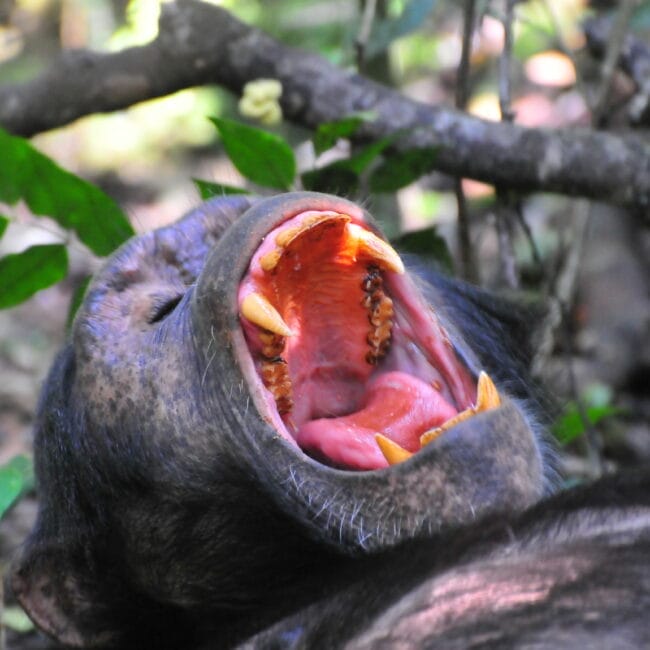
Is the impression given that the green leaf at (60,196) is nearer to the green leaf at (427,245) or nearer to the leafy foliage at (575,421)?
the green leaf at (427,245)

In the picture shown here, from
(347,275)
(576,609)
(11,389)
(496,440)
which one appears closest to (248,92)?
(347,275)

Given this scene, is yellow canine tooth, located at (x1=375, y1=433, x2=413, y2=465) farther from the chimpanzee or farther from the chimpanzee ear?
the chimpanzee ear

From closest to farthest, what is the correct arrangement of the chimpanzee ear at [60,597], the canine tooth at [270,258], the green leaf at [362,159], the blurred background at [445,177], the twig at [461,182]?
the canine tooth at [270,258] < the chimpanzee ear at [60,597] < the green leaf at [362,159] < the twig at [461,182] < the blurred background at [445,177]

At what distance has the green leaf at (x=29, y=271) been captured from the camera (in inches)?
117

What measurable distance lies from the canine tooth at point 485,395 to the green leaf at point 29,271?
1247mm

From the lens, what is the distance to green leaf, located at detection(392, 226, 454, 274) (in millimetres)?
3320

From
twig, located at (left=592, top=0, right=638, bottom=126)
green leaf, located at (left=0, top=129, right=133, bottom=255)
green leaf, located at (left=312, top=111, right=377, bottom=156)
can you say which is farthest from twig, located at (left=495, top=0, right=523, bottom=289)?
green leaf, located at (left=0, top=129, right=133, bottom=255)

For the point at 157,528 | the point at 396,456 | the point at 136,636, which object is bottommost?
the point at 136,636

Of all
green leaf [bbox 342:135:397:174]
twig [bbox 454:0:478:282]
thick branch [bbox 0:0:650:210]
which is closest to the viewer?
green leaf [bbox 342:135:397:174]

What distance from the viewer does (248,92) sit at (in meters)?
3.42

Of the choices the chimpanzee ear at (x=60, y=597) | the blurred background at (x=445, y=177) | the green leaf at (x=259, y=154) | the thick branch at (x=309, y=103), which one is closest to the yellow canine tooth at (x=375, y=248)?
the blurred background at (x=445, y=177)

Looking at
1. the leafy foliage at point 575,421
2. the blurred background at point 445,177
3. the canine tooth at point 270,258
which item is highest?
the canine tooth at point 270,258

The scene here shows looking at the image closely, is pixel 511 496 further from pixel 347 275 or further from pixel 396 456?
pixel 347 275

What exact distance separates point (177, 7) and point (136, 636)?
1871mm
